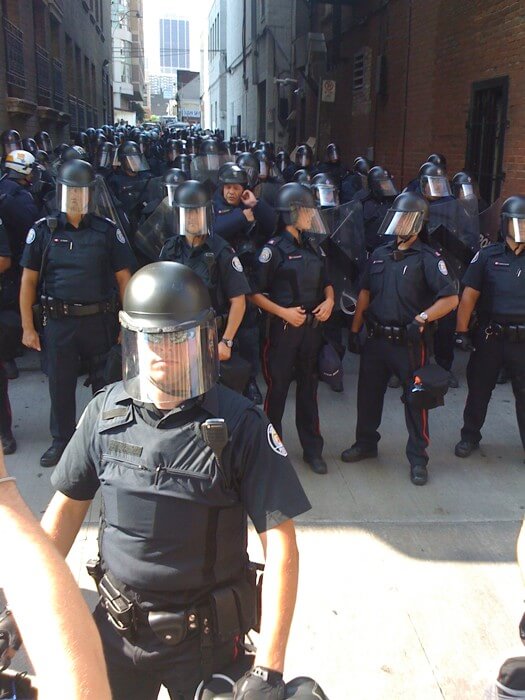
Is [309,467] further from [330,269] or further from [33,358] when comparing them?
[33,358]

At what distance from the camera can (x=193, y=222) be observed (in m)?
4.39

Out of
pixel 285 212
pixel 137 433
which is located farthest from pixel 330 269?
pixel 137 433

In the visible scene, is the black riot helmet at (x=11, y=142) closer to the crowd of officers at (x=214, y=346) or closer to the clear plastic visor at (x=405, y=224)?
the crowd of officers at (x=214, y=346)

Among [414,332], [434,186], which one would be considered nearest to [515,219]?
[414,332]

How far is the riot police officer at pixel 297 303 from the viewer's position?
14.8ft

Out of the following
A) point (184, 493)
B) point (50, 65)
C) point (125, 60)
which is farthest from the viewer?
point (125, 60)

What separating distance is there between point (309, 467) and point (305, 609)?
1.62m

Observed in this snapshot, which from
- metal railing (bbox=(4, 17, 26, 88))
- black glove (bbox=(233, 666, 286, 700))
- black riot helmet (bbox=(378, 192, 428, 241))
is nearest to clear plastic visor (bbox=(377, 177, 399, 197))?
black riot helmet (bbox=(378, 192, 428, 241))

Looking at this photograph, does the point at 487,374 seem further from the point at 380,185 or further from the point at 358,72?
the point at 358,72

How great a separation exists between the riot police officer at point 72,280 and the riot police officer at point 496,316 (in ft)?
7.87

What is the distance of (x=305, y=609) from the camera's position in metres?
3.19

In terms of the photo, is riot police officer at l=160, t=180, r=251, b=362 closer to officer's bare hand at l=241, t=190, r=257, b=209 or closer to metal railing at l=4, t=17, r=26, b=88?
officer's bare hand at l=241, t=190, r=257, b=209

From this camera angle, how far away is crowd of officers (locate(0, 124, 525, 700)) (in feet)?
6.03

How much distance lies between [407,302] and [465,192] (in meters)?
3.09
